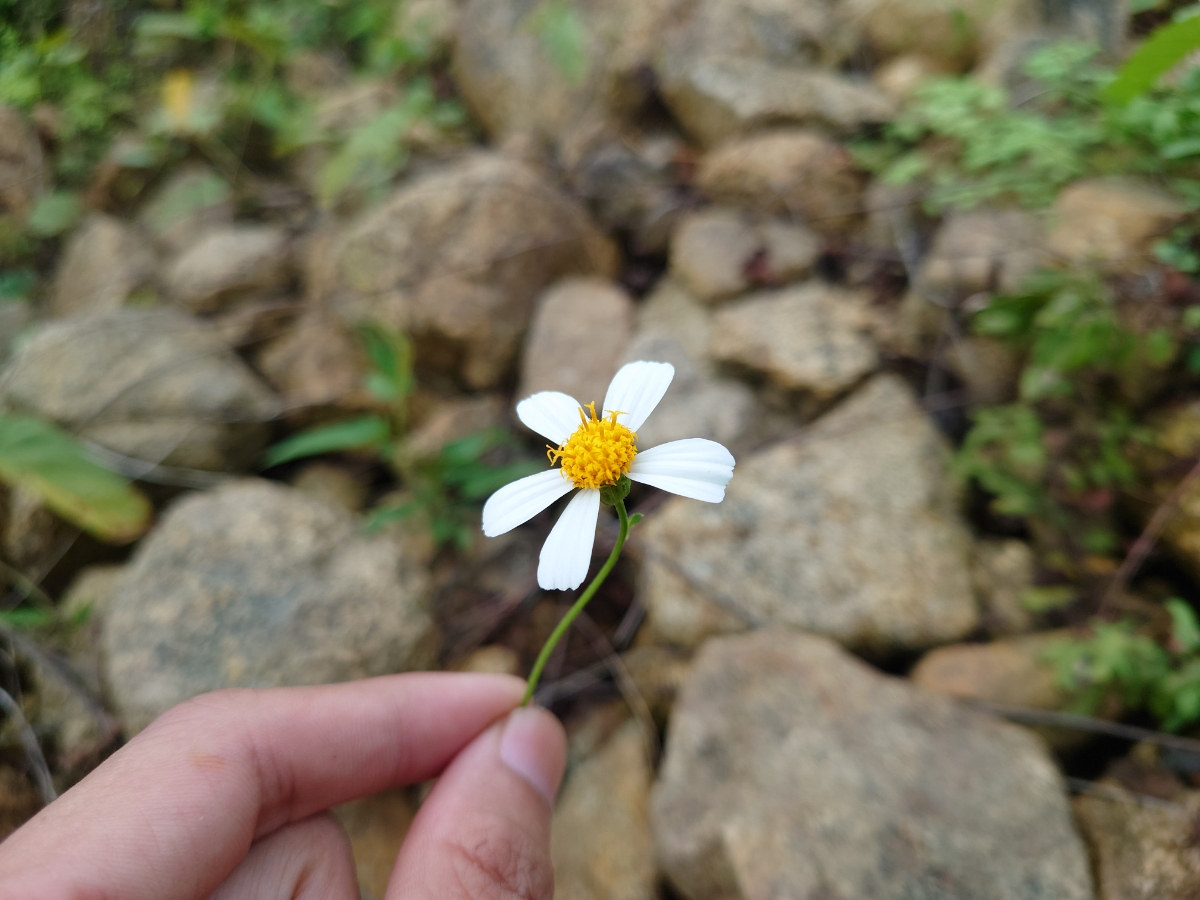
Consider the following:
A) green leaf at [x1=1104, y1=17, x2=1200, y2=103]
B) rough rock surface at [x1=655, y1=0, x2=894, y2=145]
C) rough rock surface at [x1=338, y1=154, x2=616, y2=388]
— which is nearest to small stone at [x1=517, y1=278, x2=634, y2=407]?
rough rock surface at [x1=338, y1=154, x2=616, y2=388]

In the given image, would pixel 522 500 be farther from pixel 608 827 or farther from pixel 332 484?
pixel 332 484

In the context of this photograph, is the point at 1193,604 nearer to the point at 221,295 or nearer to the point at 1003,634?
the point at 1003,634

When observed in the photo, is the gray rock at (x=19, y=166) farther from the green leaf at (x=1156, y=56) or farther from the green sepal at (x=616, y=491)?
the green leaf at (x=1156, y=56)

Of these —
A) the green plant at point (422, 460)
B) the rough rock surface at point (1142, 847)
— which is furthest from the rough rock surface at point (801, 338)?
the rough rock surface at point (1142, 847)

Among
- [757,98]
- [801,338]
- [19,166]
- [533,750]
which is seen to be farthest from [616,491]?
[19,166]

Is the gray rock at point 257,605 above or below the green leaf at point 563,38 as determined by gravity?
below

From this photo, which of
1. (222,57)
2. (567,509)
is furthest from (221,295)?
(567,509)
